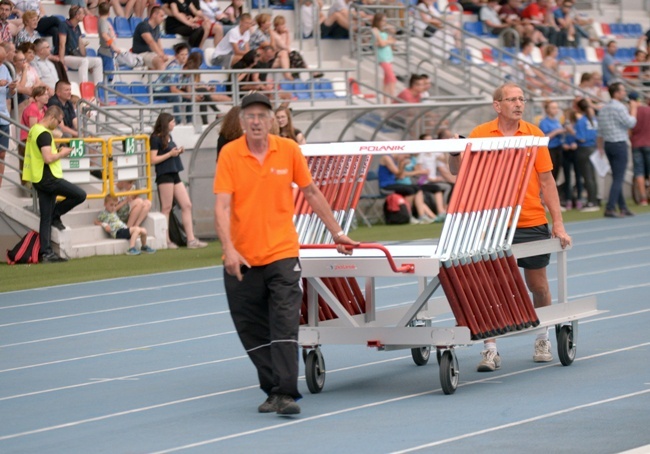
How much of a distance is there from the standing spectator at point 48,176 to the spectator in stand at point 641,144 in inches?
440

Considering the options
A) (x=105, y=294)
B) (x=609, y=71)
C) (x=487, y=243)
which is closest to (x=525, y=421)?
(x=487, y=243)

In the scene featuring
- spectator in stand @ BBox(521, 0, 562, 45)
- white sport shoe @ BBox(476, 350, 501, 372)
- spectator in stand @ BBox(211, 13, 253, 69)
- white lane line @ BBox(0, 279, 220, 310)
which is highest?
white sport shoe @ BBox(476, 350, 501, 372)

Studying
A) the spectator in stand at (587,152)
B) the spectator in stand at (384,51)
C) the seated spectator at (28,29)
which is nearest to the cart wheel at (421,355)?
the seated spectator at (28,29)

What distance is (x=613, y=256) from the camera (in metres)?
17.9

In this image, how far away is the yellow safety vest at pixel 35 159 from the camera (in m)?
18.3

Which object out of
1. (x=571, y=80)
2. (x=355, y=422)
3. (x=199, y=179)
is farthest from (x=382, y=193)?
(x=355, y=422)

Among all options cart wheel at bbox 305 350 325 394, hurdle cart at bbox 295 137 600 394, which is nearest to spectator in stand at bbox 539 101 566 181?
hurdle cart at bbox 295 137 600 394

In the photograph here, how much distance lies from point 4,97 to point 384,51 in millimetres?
10449

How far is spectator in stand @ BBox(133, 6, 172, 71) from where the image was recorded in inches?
933

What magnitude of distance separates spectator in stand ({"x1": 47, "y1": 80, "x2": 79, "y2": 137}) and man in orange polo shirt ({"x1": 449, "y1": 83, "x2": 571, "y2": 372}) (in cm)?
1122

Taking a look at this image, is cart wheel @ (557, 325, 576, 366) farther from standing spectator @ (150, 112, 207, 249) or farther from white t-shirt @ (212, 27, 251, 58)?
white t-shirt @ (212, 27, 251, 58)

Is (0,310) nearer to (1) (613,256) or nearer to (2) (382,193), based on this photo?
(1) (613,256)

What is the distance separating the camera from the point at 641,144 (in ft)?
84.1

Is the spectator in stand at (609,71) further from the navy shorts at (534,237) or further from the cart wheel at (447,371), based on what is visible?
the cart wheel at (447,371)
